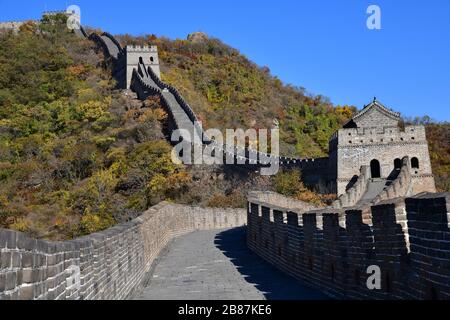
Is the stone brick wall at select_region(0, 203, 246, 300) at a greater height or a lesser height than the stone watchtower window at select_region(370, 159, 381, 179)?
lesser

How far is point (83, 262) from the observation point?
7.79 metres

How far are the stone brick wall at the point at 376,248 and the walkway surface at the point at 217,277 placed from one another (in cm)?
52

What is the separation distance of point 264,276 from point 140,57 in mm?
50664

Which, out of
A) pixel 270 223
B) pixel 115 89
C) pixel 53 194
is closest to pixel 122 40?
pixel 115 89

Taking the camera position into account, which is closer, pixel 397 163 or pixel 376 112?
pixel 397 163

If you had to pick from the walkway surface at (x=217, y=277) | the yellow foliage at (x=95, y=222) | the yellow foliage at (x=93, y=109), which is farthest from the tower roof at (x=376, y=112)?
the walkway surface at (x=217, y=277)

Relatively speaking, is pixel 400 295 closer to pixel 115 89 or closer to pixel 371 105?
pixel 371 105

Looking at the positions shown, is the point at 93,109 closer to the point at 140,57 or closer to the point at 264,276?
the point at 140,57

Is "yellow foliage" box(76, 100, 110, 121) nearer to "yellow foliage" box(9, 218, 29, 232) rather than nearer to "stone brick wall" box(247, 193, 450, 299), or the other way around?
"yellow foliage" box(9, 218, 29, 232)

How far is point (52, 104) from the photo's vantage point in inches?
2170

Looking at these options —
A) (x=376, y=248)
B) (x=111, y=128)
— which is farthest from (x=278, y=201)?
(x=111, y=128)

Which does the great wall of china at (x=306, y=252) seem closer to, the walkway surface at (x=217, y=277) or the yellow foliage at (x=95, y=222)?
the walkway surface at (x=217, y=277)

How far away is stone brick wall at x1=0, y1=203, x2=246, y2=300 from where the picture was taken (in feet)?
14.8

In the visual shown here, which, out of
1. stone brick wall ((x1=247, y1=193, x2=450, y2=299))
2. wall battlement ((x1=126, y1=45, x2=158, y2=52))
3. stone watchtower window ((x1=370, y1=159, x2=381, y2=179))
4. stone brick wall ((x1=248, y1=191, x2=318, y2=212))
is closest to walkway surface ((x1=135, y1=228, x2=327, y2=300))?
stone brick wall ((x1=247, y1=193, x2=450, y2=299))
